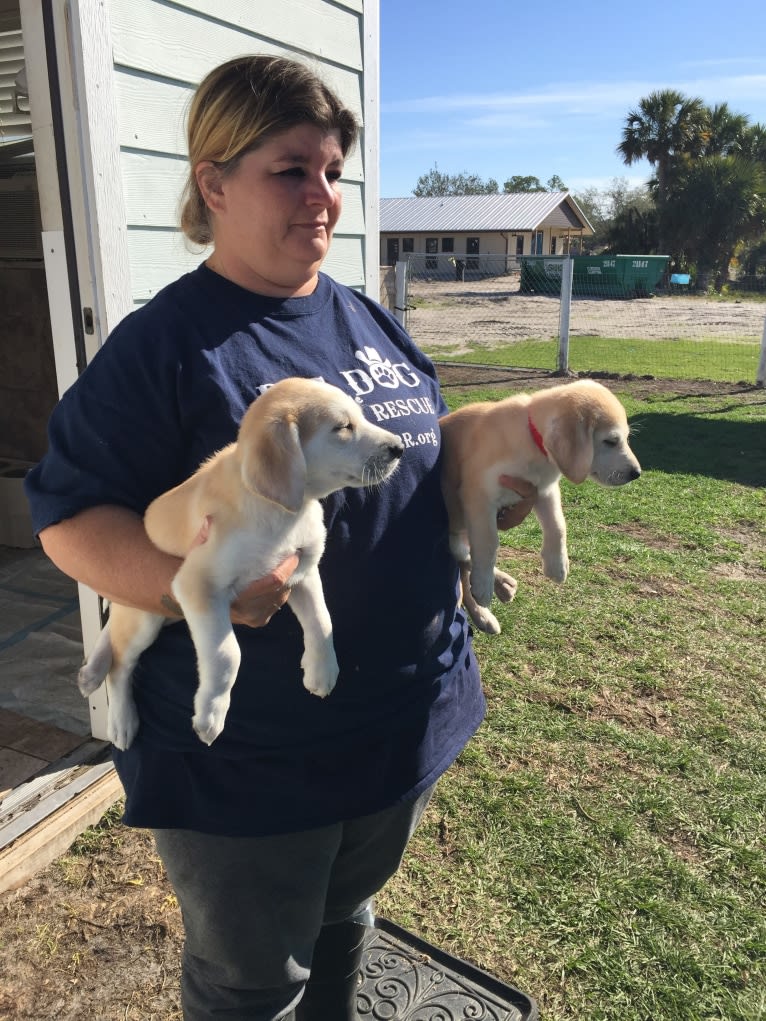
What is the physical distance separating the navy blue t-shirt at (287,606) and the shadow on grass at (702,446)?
6.92 metres

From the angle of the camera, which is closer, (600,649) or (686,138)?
(600,649)

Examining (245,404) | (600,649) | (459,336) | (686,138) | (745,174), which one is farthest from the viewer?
(686,138)

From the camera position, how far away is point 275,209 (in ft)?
5.78

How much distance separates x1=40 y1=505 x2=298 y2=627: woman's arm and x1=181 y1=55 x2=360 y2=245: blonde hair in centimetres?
82

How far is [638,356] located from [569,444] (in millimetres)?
16776

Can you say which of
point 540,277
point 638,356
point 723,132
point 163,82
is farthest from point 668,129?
point 163,82

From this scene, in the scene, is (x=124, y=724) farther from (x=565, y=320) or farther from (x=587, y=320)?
(x=587, y=320)

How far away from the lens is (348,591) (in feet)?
5.93

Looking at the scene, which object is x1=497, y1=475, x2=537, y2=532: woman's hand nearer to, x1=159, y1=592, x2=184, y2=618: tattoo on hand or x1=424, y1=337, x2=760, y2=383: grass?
x1=159, y1=592, x2=184, y2=618: tattoo on hand

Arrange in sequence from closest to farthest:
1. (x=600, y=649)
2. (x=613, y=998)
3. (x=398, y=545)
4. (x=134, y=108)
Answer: (x=398, y=545) < (x=613, y=998) < (x=134, y=108) < (x=600, y=649)

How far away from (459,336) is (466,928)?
2077cm

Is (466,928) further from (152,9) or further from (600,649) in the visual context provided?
(152,9)

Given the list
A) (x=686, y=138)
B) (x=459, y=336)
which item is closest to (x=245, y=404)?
(x=459, y=336)

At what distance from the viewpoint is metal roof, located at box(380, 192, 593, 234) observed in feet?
159
